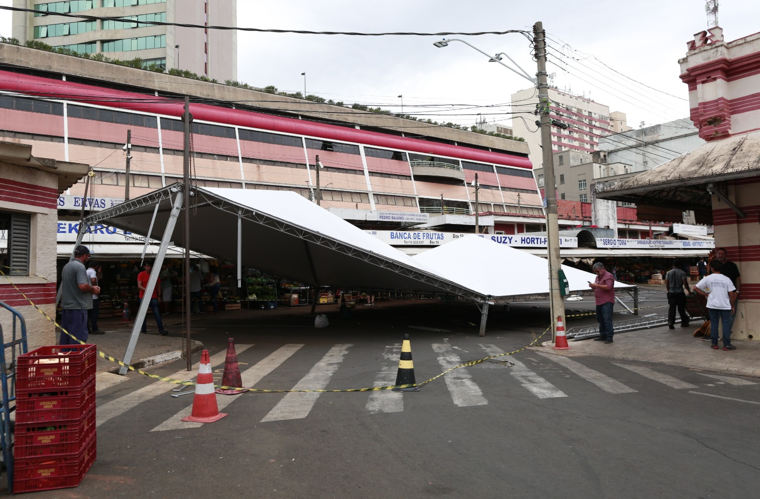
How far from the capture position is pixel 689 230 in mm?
49656

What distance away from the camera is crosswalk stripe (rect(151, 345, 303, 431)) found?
229 inches

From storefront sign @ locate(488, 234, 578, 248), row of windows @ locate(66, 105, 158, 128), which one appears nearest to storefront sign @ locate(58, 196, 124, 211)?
row of windows @ locate(66, 105, 158, 128)

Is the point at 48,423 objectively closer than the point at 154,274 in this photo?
Yes

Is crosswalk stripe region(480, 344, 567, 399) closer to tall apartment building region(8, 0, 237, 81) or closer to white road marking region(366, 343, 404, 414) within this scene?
white road marking region(366, 343, 404, 414)

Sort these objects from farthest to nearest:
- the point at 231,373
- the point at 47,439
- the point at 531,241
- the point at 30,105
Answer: the point at 531,241, the point at 30,105, the point at 231,373, the point at 47,439

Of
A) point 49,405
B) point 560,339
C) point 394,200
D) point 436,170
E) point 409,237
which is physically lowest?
point 560,339

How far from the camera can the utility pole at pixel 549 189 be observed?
1240 centimetres

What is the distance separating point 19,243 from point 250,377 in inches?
190

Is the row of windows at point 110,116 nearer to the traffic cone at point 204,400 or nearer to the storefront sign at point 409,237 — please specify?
the storefront sign at point 409,237

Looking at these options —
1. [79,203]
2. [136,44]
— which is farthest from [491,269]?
[136,44]

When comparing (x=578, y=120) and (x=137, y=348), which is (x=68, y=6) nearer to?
(x=137, y=348)

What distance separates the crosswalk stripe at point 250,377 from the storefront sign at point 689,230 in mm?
46961

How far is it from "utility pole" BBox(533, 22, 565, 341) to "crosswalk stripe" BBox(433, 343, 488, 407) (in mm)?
3439

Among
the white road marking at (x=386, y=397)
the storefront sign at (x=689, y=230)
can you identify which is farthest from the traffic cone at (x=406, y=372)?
the storefront sign at (x=689, y=230)
